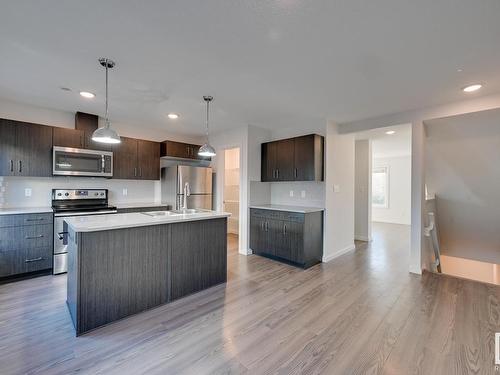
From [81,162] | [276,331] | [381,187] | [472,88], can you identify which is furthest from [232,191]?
[381,187]

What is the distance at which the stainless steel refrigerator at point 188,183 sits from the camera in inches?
179

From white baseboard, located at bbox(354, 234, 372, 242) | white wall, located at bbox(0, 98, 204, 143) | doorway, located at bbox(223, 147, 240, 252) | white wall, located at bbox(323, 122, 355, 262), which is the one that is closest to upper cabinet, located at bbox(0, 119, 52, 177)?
white wall, located at bbox(0, 98, 204, 143)

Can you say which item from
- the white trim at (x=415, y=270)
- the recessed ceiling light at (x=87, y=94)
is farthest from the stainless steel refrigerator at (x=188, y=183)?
the white trim at (x=415, y=270)

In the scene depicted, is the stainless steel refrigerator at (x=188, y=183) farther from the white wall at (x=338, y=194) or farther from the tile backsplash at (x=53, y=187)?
the white wall at (x=338, y=194)

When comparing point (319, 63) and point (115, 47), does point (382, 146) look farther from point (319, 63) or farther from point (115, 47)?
point (115, 47)

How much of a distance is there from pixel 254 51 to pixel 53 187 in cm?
384

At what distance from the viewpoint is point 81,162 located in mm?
3709

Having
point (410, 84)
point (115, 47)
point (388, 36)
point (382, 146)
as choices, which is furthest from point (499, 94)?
point (115, 47)

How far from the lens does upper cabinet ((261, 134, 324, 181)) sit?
390 cm

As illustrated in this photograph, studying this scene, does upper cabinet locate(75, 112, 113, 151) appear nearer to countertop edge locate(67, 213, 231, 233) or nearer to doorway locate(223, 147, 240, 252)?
countertop edge locate(67, 213, 231, 233)

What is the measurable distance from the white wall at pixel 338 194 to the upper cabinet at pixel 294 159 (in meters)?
0.21

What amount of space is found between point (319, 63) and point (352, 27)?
51cm

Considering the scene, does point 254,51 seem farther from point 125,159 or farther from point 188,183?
point 125,159

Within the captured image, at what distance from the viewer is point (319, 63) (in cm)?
218
